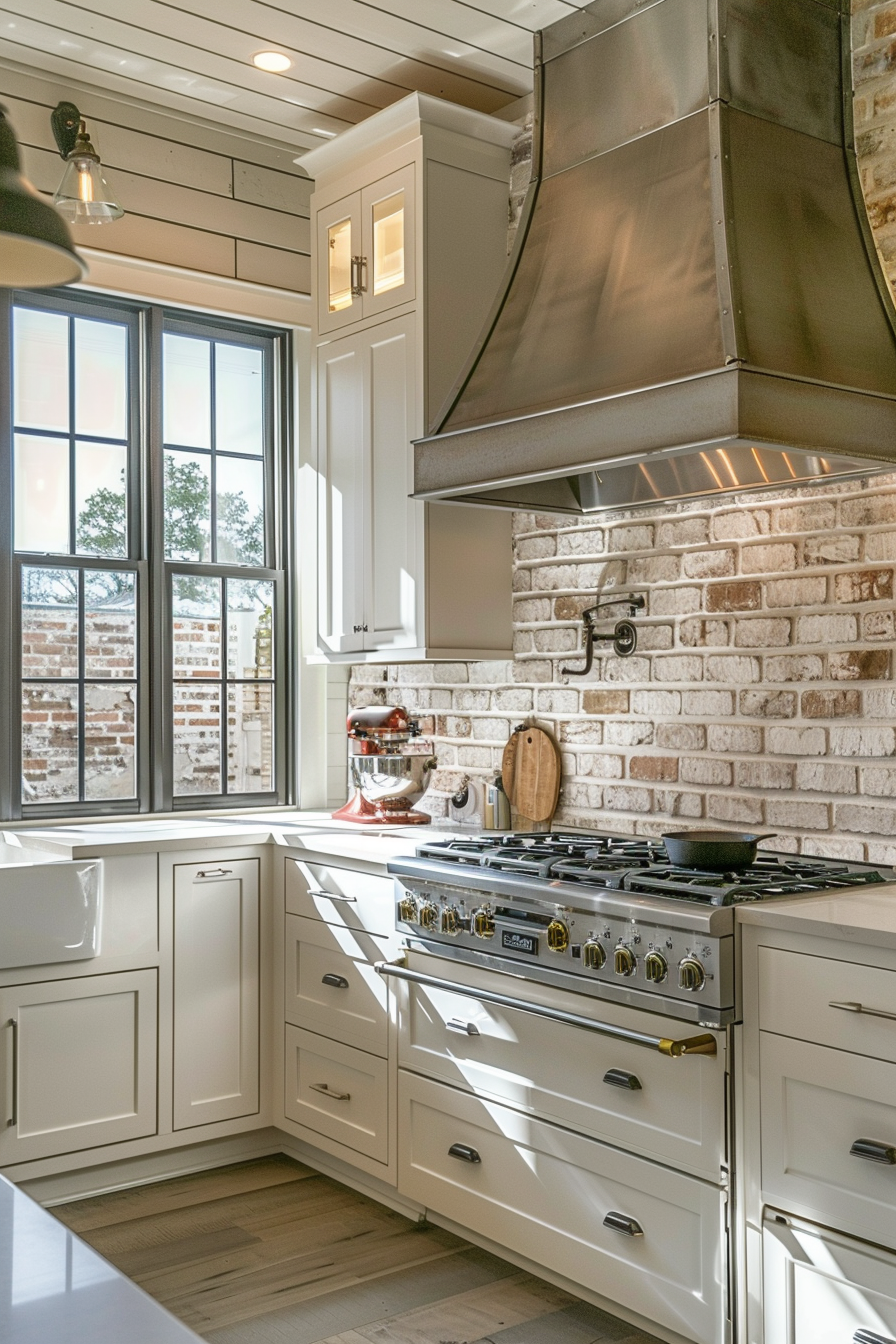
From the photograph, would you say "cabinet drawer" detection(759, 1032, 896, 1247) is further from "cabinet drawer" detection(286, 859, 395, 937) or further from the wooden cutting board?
the wooden cutting board

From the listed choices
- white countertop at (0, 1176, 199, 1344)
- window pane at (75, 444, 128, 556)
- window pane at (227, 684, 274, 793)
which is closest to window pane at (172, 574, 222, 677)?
window pane at (227, 684, 274, 793)

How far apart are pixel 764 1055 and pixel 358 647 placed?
207 centimetres

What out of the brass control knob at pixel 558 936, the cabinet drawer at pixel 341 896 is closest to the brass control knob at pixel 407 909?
the cabinet drawer at pixel 341 896

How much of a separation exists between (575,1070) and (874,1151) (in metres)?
0.71

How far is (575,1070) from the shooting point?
8.48 ft

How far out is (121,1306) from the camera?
0.83 meters

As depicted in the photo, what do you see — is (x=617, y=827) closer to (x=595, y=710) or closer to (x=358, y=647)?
(x=595, y=710)

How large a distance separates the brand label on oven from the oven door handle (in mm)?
111

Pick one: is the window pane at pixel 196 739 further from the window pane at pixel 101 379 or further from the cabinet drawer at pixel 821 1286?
the cabinet drawer at pixel 821 1286

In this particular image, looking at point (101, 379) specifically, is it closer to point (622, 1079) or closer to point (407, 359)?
point (407, 359)

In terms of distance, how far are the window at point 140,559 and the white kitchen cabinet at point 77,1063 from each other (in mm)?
753

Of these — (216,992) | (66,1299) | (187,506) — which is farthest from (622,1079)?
(187,506)

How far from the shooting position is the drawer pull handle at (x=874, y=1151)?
2000mm

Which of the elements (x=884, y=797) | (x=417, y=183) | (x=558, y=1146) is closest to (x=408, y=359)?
(x=417, y=183)
